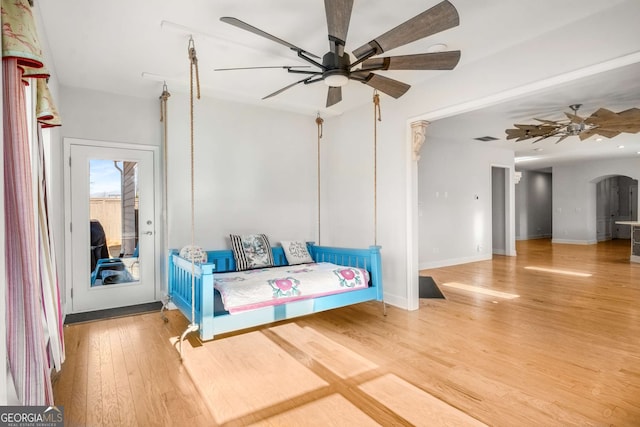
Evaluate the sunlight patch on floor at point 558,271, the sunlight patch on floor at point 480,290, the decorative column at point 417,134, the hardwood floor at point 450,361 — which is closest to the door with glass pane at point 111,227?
the hardwood floor at point 450,361

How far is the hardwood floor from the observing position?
2.01 meters

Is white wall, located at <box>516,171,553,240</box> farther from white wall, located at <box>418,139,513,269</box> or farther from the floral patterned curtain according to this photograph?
the floral patterned curtain

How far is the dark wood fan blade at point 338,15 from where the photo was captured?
1.70 m

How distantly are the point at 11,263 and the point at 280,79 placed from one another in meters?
3.02

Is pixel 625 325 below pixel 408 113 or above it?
below

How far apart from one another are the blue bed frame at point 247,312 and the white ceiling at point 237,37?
188cm

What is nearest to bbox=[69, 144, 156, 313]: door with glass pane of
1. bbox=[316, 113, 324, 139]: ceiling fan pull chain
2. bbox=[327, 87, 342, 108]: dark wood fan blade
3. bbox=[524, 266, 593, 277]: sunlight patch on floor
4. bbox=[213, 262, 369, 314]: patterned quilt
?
bbox=[213, 262, 369, 314]: patterned quilt

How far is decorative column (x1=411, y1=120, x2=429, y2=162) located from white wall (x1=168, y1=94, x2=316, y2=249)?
1.72 m

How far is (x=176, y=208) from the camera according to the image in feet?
13.6

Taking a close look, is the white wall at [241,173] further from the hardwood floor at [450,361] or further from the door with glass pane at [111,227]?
the hardwood floor at [450,361]

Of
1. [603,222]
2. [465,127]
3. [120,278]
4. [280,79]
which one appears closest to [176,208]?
[120,278]

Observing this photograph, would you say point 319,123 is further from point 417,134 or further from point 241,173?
point 417,134

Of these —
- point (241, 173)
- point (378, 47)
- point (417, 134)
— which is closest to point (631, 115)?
point (417, 134)

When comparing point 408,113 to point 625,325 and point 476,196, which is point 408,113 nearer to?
point 625,325
